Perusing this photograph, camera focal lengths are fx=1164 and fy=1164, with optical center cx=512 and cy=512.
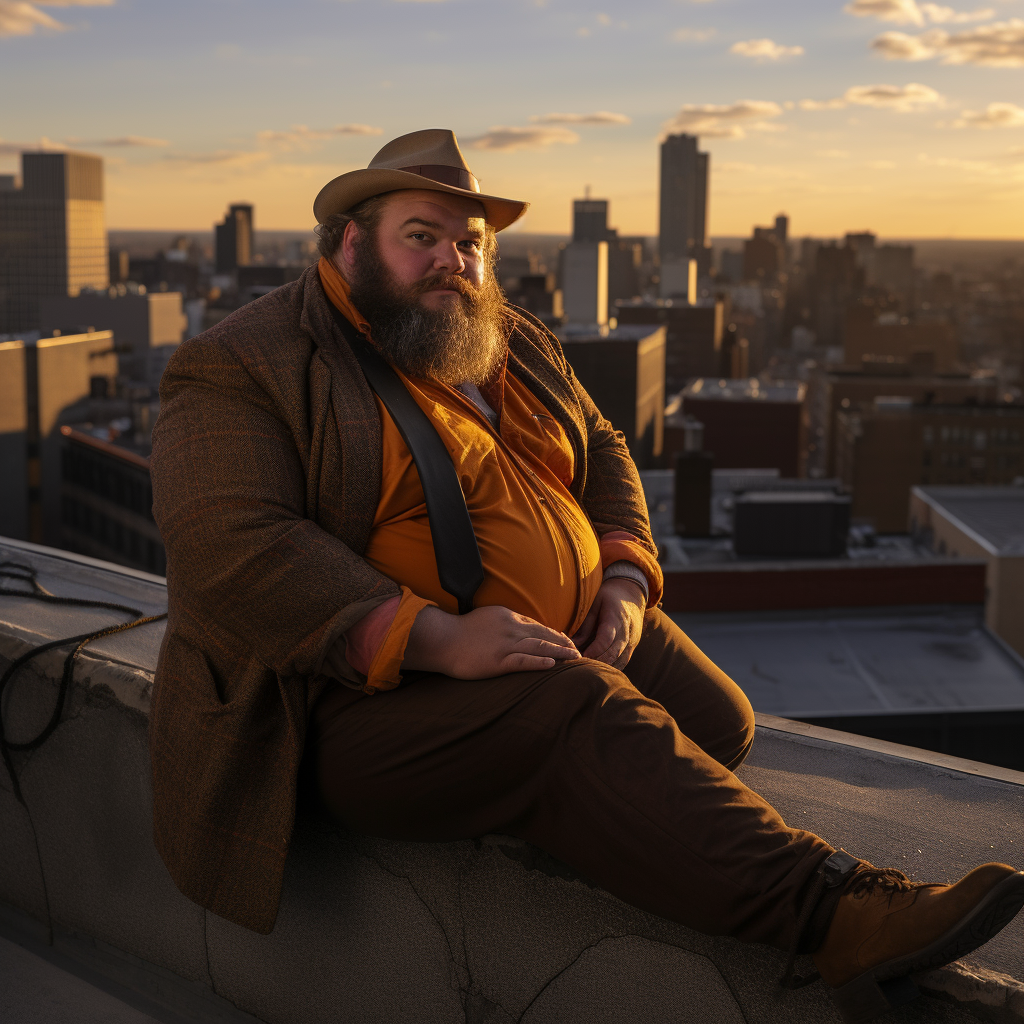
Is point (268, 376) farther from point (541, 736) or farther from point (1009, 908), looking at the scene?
point (1009, 908)

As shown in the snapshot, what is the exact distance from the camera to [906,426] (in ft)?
188

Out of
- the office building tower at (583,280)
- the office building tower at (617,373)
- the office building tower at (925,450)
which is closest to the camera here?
the office building tower at (925,450)

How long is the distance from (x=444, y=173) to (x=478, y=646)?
1042mm

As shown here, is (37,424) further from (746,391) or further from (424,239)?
(424,239)

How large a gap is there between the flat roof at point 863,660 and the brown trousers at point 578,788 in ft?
51.6

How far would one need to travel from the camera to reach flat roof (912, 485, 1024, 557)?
32406mm

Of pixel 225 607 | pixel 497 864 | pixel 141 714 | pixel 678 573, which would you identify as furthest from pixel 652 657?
pixel 678 573

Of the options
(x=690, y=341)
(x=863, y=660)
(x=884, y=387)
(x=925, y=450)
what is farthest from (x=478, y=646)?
(x=690, y=341)

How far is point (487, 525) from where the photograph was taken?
2377 millimetres

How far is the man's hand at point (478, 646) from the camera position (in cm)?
212

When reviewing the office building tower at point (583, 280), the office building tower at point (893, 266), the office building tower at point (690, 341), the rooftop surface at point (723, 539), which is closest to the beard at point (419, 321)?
the rooftop surface at point (723, 539)

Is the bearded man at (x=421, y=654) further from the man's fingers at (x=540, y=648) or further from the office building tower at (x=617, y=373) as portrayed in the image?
the office building tower at (x=617, y=373)

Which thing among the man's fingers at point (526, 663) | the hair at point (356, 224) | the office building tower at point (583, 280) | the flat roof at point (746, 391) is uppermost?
the office building tower at point (583, 280)

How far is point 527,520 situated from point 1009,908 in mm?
1147
